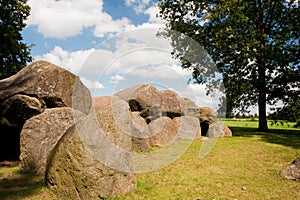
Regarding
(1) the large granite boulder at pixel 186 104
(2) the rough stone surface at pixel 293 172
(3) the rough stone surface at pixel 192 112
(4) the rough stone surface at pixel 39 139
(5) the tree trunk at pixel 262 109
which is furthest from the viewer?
(5) the tree trunk at pixel 262 109

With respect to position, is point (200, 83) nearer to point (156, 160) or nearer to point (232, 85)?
point (232, 85)

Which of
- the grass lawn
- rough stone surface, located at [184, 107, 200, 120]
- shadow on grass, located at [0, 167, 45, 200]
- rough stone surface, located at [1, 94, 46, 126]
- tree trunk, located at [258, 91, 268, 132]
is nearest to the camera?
shadow on grass, located at [0, 167, 45, 200]

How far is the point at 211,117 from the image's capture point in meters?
19.4

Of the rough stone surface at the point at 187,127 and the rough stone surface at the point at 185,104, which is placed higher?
the rough stone surface at the point at 185,104

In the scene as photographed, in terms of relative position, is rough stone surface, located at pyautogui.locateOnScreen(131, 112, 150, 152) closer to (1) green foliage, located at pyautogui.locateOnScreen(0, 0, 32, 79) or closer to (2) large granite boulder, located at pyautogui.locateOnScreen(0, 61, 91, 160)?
(2) large granite boulder, located at pyautogui.locateOnScreen(0, 61, 91, 160)

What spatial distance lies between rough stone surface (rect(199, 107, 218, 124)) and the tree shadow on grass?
14.5 m

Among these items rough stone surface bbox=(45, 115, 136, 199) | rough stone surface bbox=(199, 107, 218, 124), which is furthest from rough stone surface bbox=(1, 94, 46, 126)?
rough stone surface bbox=(199, 107, 218, 124)

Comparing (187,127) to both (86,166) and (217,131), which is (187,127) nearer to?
(217,131)

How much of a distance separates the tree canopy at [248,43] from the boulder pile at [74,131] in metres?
7.25

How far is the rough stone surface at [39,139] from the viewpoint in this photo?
24.7ft

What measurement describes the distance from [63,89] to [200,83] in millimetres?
15057

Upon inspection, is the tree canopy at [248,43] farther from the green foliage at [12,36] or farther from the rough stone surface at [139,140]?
the green foliage at [12,36]

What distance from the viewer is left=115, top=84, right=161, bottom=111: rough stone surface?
1590 centimetres

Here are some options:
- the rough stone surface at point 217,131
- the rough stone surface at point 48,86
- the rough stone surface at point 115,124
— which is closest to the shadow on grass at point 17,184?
the rough stone surface at point 115,124
